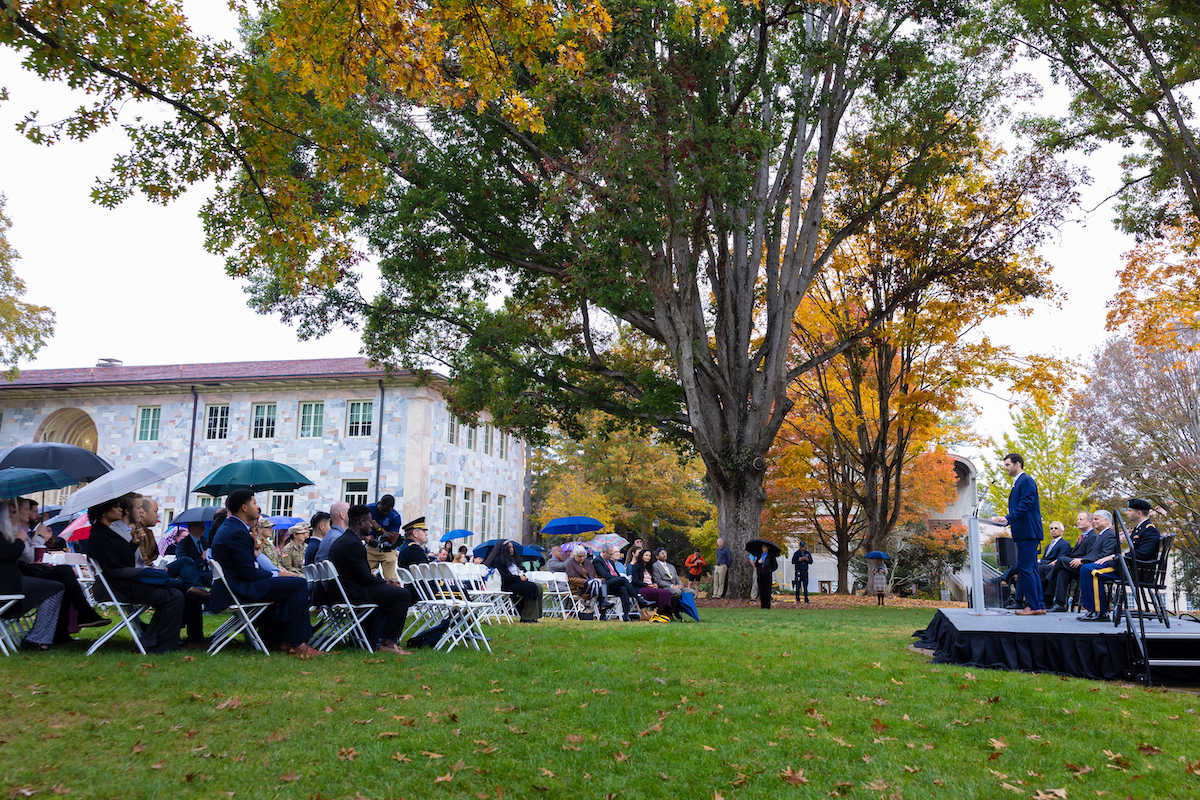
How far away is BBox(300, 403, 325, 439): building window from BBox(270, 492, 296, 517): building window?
7.72 ft

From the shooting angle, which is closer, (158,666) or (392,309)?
(158,666)

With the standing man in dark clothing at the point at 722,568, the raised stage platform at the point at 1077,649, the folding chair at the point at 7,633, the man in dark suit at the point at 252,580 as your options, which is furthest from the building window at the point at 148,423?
the raised stage platform at the point at 1077,649

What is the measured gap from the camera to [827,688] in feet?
21.8

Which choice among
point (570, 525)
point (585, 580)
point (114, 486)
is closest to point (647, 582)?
point (585, 580)

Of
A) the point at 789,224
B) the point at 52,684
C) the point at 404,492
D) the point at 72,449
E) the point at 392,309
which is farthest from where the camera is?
the point at 404,492

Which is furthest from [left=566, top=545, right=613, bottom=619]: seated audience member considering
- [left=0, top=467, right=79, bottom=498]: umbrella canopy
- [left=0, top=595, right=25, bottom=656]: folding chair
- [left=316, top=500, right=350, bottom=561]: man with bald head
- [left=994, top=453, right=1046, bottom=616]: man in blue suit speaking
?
[left=0, top=595, right=25, bottom=656]: folding chair

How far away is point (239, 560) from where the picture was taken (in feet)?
24.8

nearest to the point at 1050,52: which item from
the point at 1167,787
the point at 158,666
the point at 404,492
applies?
the point at 1167,787

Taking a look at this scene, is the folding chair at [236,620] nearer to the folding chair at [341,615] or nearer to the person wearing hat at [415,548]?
the folding chair at [341,615]

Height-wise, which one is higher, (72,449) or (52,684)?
(72,449)

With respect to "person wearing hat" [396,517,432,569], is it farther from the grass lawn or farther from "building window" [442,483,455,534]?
"building window" [442,483,455,534]

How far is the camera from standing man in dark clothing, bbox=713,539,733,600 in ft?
60.6

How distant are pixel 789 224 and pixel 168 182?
41.5ft

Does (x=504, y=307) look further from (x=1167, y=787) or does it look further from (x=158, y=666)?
(x=1167, y=787)
